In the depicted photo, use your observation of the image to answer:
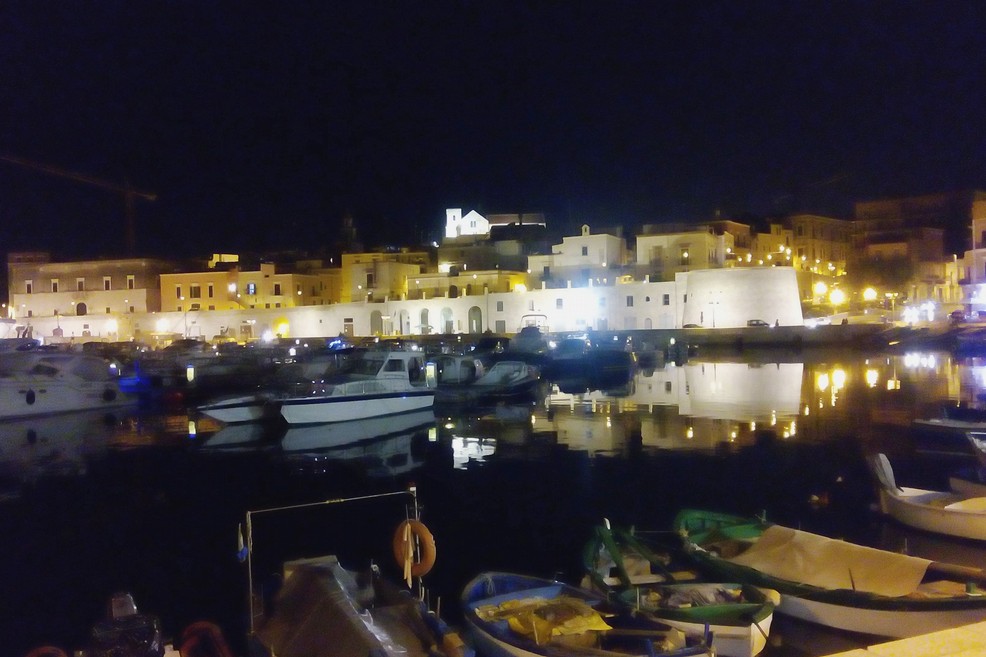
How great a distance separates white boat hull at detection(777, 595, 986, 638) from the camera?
19.9 feet

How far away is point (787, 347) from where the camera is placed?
42.9 m

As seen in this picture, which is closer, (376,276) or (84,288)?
(376,276)

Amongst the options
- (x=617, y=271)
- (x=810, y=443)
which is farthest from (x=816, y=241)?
(x=810, y=443)

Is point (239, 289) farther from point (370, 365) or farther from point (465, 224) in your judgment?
point (370, 365)

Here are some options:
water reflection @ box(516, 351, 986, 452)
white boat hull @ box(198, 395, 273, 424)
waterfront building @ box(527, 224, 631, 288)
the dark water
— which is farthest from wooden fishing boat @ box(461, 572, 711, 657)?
waterfront building @ box(527, 224, 631, 288)

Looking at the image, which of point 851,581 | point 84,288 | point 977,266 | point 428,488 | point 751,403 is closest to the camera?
point 851,581

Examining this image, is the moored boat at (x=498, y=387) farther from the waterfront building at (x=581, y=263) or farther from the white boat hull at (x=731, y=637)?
the waterfront building at (x=581, y=263)

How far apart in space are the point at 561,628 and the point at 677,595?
1358 millimetres

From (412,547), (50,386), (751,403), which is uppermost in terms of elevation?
(50,386)

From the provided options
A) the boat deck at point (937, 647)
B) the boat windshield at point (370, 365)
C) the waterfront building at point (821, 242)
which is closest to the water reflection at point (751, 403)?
the boat windshield at point (370, 365)

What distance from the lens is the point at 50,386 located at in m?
23.5

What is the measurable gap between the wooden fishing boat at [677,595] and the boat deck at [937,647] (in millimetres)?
2081

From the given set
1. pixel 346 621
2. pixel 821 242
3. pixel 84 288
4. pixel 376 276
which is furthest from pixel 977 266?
pixel 84 288

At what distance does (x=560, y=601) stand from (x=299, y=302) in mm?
52795
